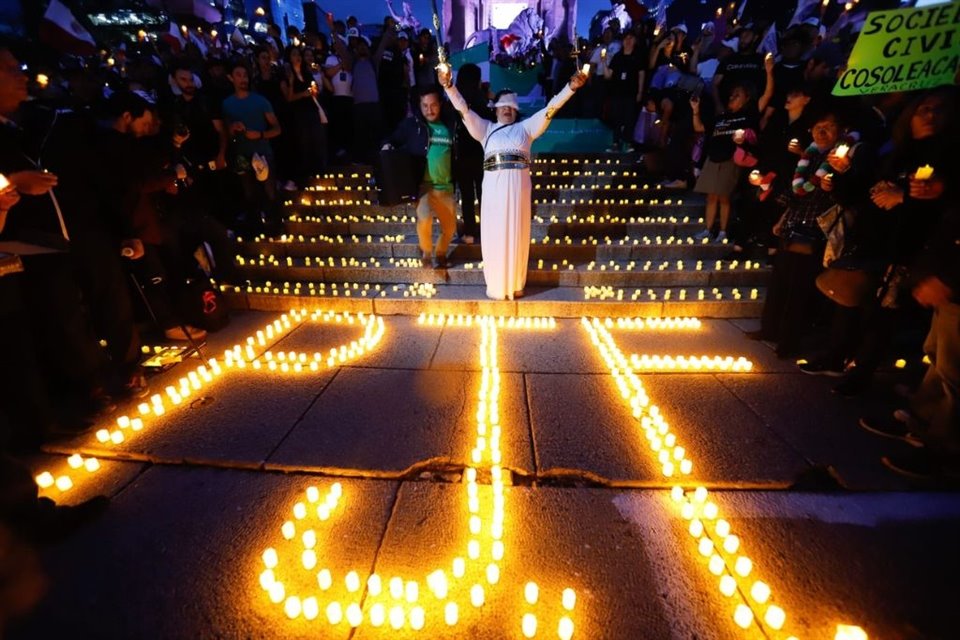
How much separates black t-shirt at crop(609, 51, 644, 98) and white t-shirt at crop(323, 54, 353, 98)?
5.00 m

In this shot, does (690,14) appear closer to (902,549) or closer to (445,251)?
(445,251)

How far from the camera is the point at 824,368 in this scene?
11.7 feet

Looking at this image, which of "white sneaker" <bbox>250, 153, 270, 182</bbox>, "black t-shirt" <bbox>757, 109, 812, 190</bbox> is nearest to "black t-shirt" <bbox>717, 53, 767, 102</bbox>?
"black t-shirt" <bbox>757, 109, 812, 190</bbox>

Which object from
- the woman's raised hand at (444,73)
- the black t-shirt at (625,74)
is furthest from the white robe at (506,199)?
the black t-shirt at (625,74)

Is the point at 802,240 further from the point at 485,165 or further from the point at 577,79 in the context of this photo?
the point at 485,165

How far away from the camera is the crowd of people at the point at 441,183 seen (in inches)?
104

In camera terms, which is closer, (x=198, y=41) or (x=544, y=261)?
(x=544, y=261)

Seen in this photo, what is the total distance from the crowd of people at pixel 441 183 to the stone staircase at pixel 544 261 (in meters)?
0.37

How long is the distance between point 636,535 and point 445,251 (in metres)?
4.40

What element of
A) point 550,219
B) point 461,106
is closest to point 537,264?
point 550,219

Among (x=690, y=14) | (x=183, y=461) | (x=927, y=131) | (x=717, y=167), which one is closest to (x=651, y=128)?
(x=717, y=167)

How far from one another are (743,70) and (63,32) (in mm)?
8294

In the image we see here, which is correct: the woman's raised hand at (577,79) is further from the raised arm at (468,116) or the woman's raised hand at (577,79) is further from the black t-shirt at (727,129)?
the black t-shirt at (727,129)

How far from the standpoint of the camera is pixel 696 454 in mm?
2648
